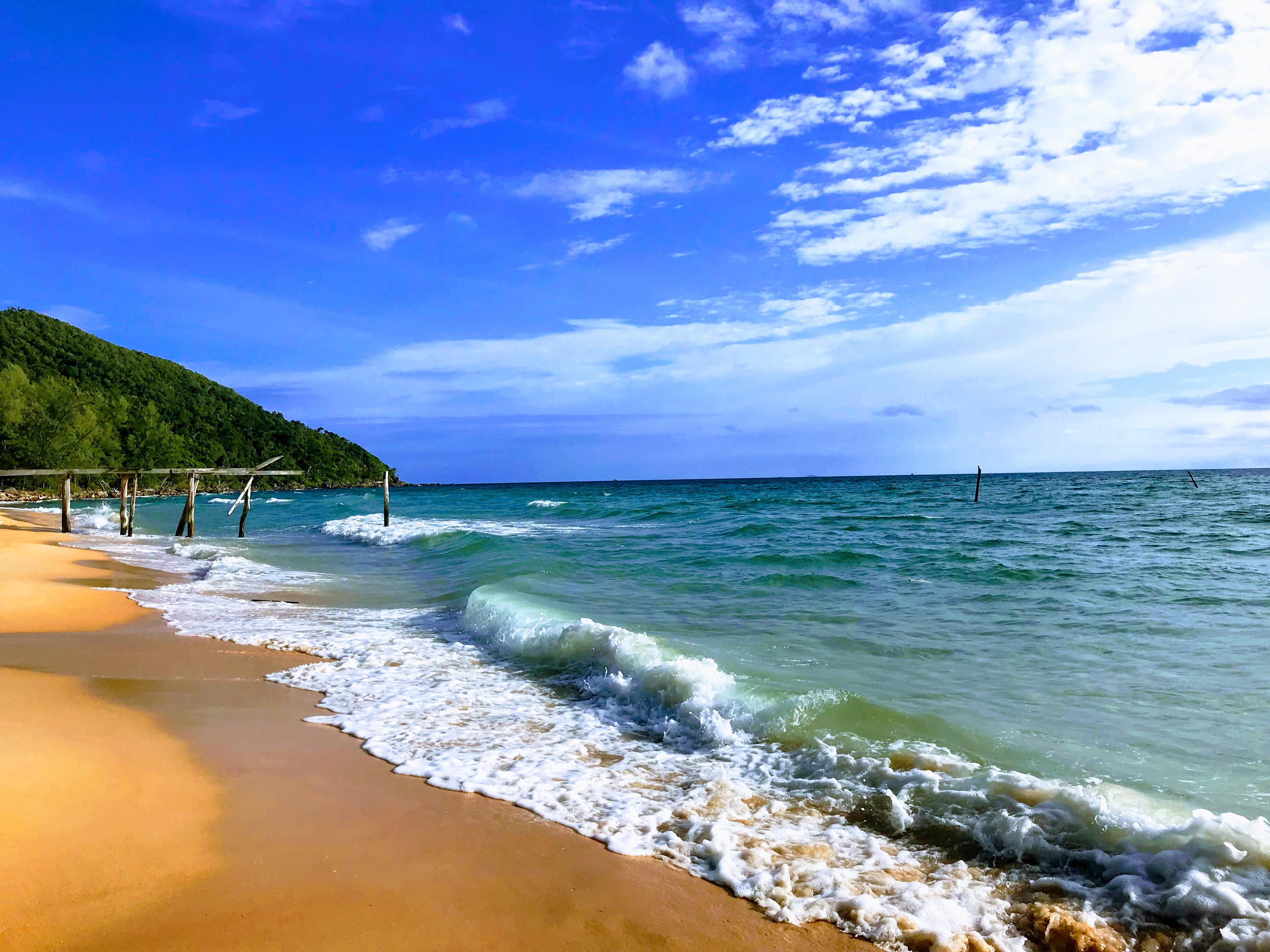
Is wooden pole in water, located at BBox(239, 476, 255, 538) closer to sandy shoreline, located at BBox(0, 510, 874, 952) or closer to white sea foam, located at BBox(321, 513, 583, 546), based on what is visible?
white sea foam, located at BBox(321, 513, 583, 546)

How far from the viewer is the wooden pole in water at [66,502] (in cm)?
2695

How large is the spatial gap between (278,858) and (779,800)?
3.02 meters

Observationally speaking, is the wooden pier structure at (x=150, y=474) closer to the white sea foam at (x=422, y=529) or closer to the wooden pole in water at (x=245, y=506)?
the wooden pole in water at (x=245, y=506)

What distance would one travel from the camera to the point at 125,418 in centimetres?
7194

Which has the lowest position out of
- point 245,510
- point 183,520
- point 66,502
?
point 183,520

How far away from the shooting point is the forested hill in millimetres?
56562

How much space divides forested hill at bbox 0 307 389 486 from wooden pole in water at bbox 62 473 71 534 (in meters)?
15.4

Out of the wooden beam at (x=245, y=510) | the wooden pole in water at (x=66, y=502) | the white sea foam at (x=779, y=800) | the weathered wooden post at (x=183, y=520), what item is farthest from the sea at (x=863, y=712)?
the wooden pole in water at (x=66, y=502)

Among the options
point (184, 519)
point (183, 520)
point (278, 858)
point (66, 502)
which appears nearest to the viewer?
point (278, 858)

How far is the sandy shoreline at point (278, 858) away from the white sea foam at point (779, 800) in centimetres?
31

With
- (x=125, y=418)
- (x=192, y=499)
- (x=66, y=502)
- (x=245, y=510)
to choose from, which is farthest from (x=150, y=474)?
(x=125, y=418)

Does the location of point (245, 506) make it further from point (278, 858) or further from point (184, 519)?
point (278, 858)

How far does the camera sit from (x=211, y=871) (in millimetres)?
3605

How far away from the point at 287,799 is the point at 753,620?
23.3 feet
